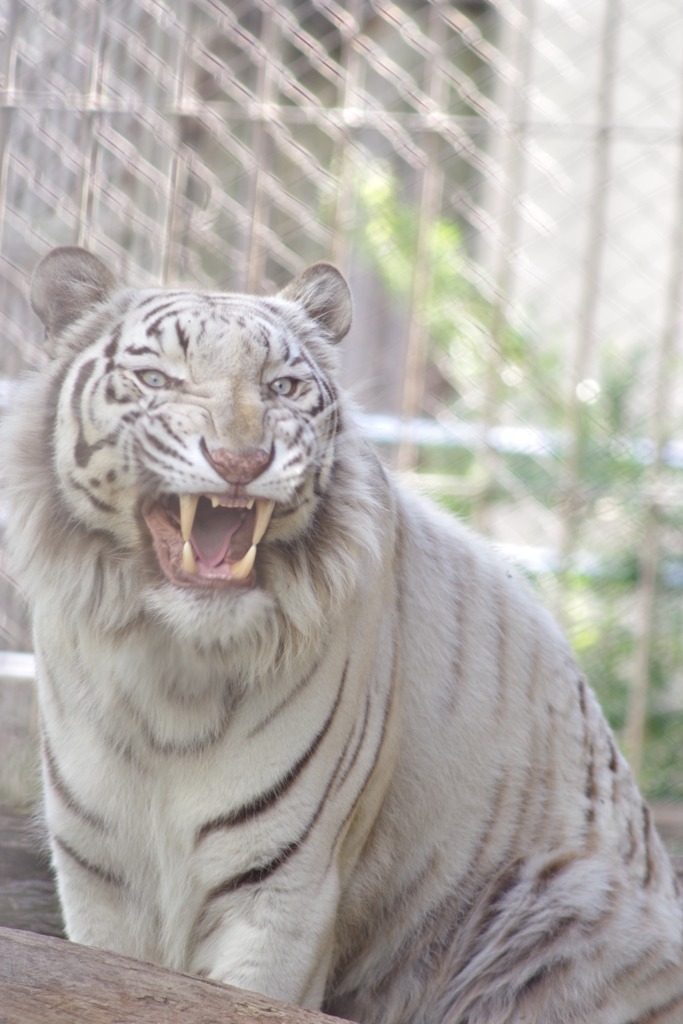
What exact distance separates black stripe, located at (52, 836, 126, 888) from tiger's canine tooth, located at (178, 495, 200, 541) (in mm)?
710

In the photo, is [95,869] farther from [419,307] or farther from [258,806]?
[419,307]

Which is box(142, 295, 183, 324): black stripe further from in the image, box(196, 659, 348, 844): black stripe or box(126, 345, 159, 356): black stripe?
box(196, 659, 348, 844): black stripe

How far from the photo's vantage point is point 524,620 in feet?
7.11

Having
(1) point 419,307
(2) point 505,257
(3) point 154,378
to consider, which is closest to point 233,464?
(3) point 154,378

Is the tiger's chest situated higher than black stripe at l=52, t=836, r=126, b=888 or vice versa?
the tiger's chest

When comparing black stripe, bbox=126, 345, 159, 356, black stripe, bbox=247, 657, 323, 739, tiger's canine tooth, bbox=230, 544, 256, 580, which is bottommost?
black stripe, bbox=247, 657, 323, 739

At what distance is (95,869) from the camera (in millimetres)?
1787

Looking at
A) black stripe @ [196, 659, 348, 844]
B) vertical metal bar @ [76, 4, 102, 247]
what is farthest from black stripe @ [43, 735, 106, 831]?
vertical metal bar @ [76, 4, 102, 247]

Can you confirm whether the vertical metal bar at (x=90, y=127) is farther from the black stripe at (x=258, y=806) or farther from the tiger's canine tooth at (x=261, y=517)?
the black stripe at (x=258, y=806)

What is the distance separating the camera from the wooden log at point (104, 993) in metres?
1.34

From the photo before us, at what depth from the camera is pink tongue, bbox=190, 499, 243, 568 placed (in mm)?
1462

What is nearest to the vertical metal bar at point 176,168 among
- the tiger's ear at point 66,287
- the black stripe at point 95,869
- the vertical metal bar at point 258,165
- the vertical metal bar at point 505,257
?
the vertical metal bar at point 258,165

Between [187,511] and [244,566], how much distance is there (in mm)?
116

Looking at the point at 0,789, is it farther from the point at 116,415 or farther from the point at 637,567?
the point at 637,567
